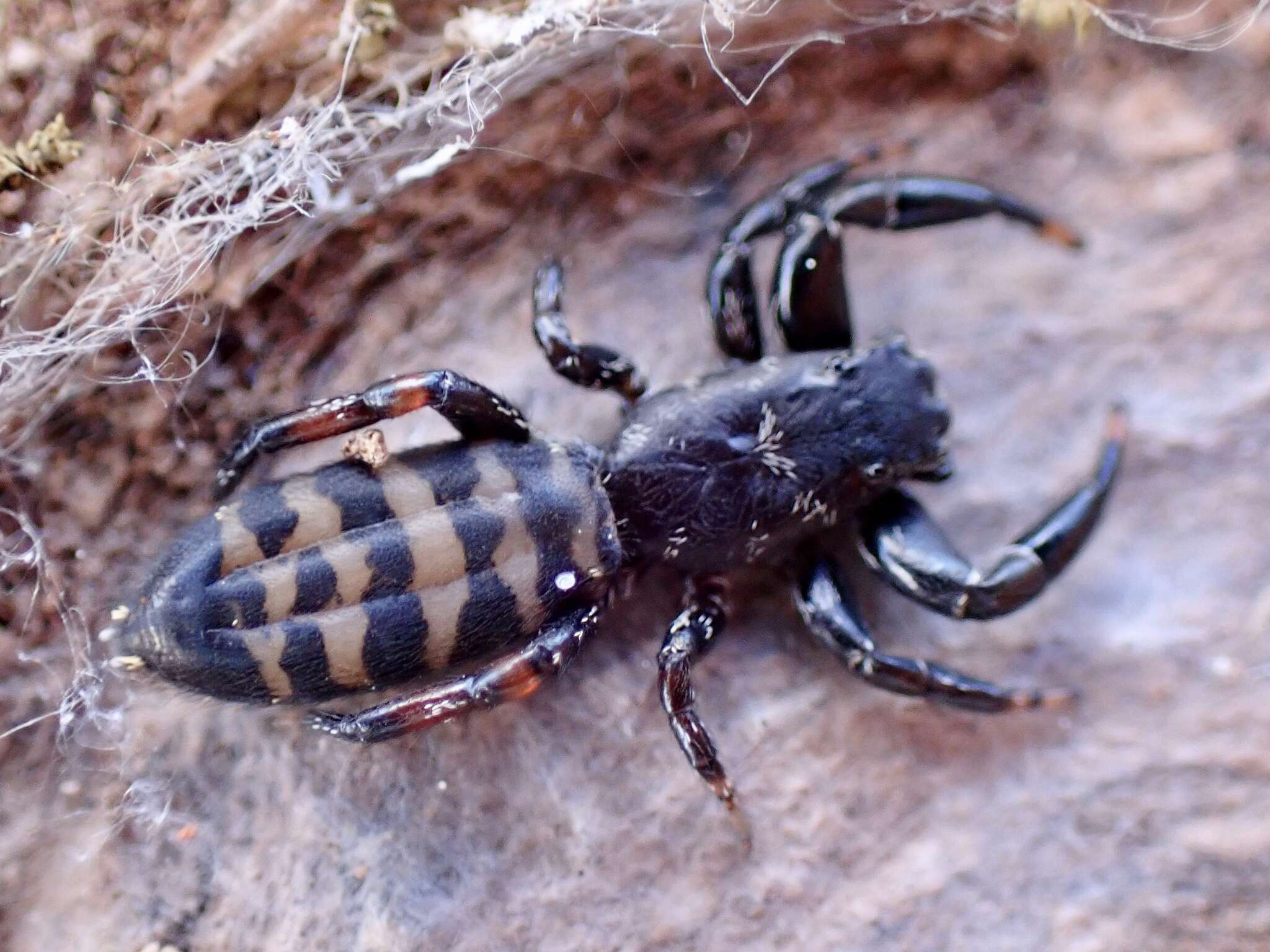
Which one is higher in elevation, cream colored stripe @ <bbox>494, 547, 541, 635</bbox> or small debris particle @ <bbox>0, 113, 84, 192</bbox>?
small debris particle @ <bbox>0, 113, 84, 192</bbox>

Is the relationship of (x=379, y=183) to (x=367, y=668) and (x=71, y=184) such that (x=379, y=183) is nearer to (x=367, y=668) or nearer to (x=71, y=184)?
(x=71, y=184)

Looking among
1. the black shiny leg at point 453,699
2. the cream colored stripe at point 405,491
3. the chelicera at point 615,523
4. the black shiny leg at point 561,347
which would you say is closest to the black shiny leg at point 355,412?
the chelicera at point 615,523

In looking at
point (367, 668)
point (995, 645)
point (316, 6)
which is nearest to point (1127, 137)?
point (995, 645)

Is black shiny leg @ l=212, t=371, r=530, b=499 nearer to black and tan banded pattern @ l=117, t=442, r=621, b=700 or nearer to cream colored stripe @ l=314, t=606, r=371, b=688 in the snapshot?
black and tan banded pattern @ l=117, t=442, r=621, b=700

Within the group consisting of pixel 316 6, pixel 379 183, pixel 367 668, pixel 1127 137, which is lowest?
pixel 367 668

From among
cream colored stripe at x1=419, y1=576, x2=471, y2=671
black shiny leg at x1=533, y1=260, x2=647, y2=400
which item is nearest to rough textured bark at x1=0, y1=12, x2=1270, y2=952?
black shiny leg at x1=533, y1=260, x2=647, y2=400
